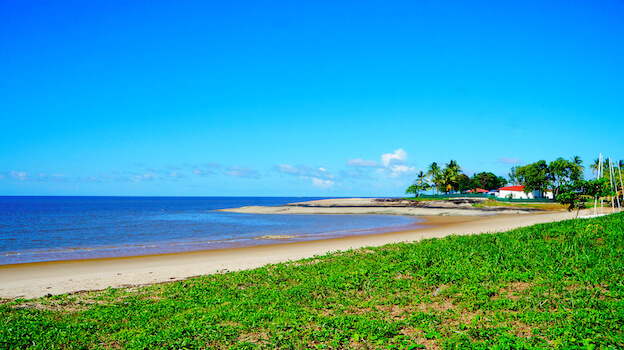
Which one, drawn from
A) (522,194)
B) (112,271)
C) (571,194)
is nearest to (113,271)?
(112,271)

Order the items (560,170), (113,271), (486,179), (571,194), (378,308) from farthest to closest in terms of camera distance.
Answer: (486,179) < (560,170) < (571,194) < (113,271) < (378,308)

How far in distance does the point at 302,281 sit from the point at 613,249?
861 centimetres

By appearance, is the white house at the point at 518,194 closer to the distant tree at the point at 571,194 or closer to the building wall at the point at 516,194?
→ the building wall at the point at 516,194

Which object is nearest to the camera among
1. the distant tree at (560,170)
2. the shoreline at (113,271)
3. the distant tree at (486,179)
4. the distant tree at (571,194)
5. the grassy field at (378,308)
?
the grassy field at (378,308)

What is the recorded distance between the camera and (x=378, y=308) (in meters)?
8.19

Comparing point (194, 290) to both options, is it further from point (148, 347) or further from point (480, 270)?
point (480, 270)

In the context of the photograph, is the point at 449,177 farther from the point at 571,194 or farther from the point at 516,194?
the point at 571,194

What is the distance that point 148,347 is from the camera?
259 inches

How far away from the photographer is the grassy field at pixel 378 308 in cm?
652

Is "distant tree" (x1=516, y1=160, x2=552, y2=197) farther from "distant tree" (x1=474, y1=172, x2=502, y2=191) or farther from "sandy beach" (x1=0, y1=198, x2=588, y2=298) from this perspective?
"sandy beach" (x1=0, y1=198, x2=588, y2=298)

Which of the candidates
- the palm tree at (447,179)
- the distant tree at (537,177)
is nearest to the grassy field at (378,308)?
the distant tree at (537,177)

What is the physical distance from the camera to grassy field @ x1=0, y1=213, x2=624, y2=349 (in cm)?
652

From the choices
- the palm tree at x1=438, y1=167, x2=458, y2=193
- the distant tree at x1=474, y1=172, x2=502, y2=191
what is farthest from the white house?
the distant tree at x1=474, y1=172, x2=502, y2=191


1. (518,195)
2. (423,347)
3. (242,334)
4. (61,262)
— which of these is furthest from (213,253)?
(518,195)
